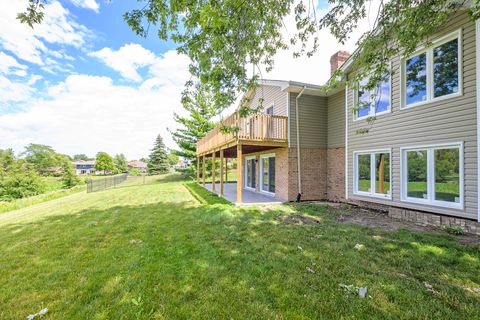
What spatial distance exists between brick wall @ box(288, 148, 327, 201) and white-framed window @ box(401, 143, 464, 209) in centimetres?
365

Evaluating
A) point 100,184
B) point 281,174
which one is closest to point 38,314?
point 281,174

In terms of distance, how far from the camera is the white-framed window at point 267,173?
11141 mm

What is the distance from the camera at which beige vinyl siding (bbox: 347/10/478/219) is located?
4969 millimetres

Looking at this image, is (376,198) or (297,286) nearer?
(297,286)

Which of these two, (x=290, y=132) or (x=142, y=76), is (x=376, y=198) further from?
(x=142, y=76)

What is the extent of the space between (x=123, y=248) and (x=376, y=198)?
7.81m

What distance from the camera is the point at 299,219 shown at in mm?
6316

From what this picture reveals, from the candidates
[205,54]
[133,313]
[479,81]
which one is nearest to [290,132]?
[479,81]

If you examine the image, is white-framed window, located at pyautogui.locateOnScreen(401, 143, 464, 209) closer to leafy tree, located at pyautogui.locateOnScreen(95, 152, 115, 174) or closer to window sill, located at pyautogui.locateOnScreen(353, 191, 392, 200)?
window sill, located at pyautogui.locateOnScreen(353, 191, 392, 200)

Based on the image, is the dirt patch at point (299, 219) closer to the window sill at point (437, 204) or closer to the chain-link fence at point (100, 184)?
the window sill at point (437, 204)

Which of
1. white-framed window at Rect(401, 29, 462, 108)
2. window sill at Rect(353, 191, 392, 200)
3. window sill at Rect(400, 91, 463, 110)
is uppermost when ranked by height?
white-framed window at Rect(401, 29, 462, 108)

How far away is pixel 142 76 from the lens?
43.0ft

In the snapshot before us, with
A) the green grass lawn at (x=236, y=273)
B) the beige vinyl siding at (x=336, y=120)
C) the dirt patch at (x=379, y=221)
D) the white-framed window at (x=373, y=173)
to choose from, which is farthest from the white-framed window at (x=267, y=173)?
the green grass lawn at (x=236, y=273)

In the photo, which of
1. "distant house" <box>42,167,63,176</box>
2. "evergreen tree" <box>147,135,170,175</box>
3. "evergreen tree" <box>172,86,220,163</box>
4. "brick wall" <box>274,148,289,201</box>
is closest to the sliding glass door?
"brick wall" <box>274,148,289,201</box>
